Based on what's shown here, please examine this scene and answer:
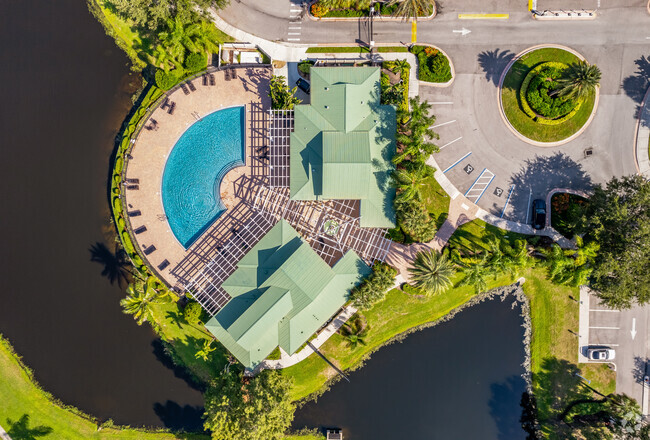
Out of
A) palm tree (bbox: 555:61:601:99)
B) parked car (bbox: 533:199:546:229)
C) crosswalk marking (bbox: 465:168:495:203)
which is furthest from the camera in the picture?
crosswalk marking (bbox: 465:168:495:203)

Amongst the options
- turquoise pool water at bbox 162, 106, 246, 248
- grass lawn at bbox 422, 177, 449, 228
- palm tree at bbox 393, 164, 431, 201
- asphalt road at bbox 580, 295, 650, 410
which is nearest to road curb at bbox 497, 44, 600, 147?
grass lawn at bbox 422, 177, 449, 228

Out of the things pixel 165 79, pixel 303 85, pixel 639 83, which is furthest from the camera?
pixel 303 85

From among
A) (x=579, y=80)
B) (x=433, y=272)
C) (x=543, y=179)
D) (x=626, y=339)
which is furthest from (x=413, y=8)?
(x=626, y=339)

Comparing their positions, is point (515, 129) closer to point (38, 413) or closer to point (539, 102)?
point (539, 102)

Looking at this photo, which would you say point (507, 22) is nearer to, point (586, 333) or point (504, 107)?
point (504, 107)

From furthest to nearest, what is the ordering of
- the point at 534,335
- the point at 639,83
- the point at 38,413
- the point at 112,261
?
1. the point at 112,261
2. the point at 38,413
3. the point at 534,335
4. the point at 639,83

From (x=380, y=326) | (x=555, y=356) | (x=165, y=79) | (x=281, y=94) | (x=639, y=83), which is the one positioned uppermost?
(x=639, y=83)

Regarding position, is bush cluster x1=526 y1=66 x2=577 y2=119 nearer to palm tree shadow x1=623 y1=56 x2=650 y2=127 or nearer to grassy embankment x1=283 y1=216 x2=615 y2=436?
palm tree shadow x1=623 y1=56 x2=650 y2=127
